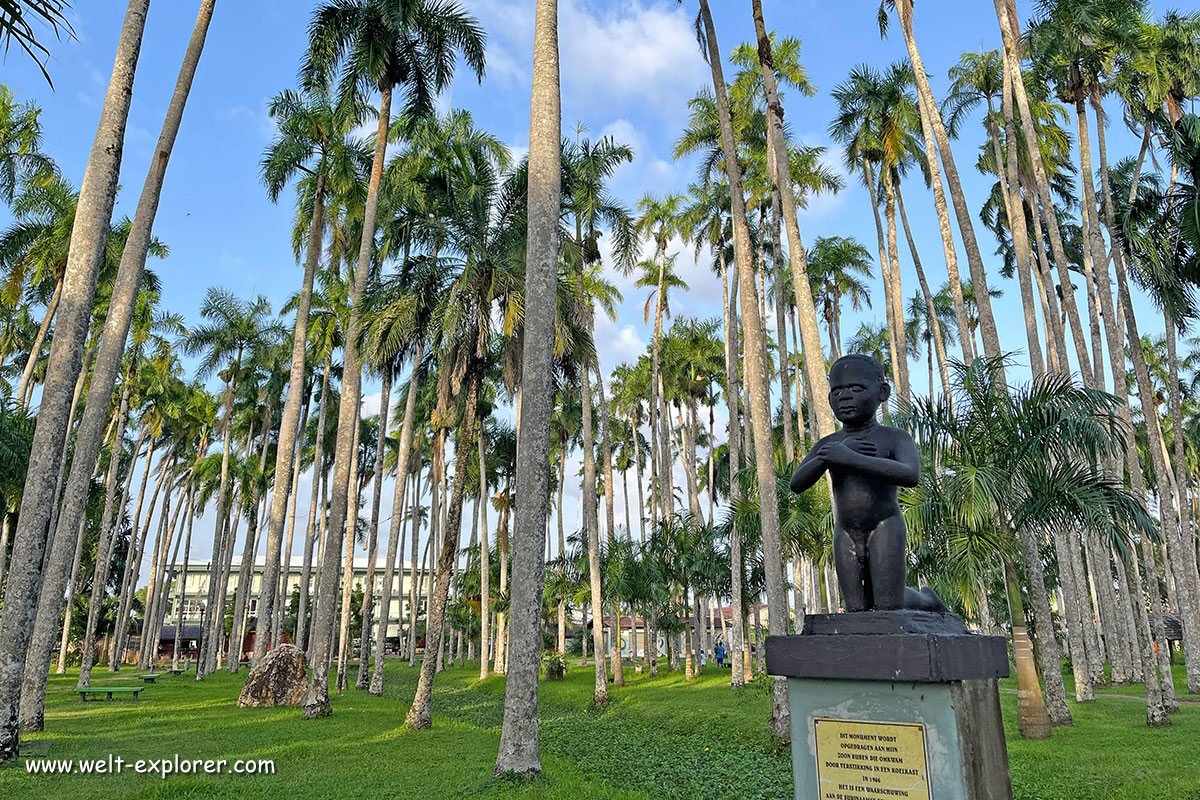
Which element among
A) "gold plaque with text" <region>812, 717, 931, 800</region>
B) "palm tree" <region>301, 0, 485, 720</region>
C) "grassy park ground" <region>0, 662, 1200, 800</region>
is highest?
"palm tree" <region>301, 0, 485, 720</region>

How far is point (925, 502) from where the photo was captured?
1181 centimetres

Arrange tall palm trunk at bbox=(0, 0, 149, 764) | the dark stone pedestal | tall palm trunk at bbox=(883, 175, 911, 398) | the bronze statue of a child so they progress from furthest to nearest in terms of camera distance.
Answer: tall palm trunk at bbox=(883, 175, 911, 398), tall palm trunk at bbox=(0, 0, 149, 764), the bronze statue of a child, the dark stone pedestal

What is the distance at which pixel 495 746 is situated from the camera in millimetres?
12711

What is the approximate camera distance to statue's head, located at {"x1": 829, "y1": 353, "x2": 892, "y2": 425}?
4930mm

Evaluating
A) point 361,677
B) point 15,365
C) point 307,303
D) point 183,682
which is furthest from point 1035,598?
point 15,365

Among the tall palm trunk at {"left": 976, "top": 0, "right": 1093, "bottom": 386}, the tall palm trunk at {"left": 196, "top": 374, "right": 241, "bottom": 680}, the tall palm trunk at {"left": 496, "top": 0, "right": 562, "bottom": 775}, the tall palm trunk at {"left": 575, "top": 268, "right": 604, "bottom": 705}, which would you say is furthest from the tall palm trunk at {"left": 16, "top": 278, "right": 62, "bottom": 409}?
the tall palm trunk at {"left": 976, "top": 0, "right": 1093, "bottom": 386}

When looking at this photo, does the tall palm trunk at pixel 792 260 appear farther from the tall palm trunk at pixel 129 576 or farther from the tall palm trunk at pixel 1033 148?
the tall palm trunk at pixel 129 576

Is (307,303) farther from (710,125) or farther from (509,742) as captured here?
(509,742)

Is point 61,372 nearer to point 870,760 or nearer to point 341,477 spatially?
point 341,477

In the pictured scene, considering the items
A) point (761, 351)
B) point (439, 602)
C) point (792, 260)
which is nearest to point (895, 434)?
point (792, 260)

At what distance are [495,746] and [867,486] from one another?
1037 cm

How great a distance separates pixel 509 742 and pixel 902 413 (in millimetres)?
8591

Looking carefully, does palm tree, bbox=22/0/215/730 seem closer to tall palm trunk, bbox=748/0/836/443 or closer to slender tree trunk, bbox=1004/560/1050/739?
tall palm trunk, bbox=748/0/836/443

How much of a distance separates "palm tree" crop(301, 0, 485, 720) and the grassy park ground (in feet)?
15.4
